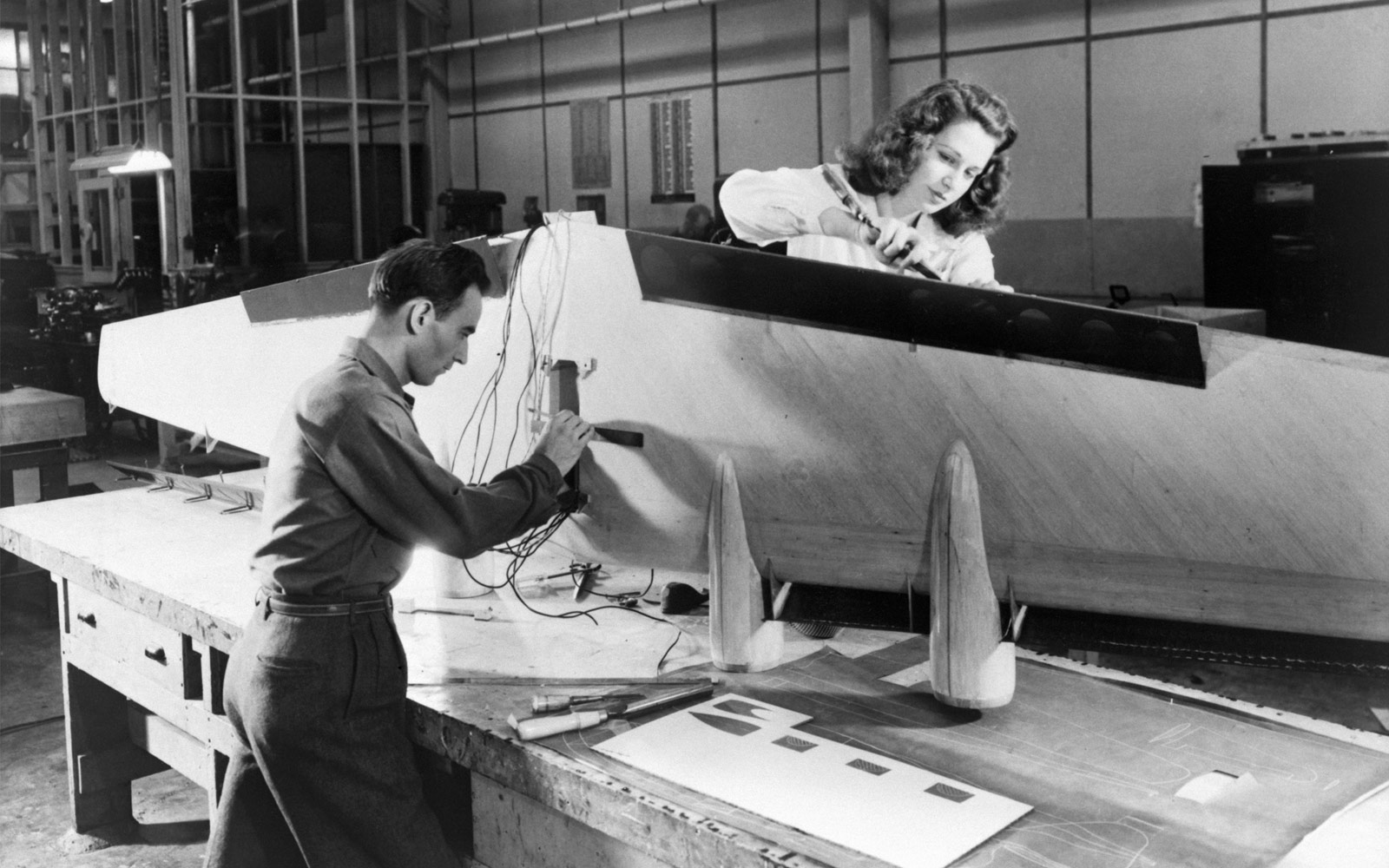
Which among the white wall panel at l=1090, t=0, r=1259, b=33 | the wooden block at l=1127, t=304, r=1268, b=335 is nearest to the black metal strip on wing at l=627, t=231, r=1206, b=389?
the wooden block at l=1127, t=304, r=1268, b=335

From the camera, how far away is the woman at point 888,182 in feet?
6.47

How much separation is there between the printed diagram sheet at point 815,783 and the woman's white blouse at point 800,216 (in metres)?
0.77

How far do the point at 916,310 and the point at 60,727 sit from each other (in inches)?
130

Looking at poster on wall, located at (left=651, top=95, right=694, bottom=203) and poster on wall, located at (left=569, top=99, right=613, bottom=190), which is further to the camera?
poster on wall, located at (left=569, top=99, right=613, bottom=190)

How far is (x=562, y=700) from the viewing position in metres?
1.66

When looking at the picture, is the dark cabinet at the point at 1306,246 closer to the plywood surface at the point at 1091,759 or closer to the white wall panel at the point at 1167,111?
the white wall panel at the point at 1167,111

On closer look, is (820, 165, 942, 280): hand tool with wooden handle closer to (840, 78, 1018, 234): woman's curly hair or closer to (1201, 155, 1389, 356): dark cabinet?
(840, 78, 1018, 234): woman's curly hair

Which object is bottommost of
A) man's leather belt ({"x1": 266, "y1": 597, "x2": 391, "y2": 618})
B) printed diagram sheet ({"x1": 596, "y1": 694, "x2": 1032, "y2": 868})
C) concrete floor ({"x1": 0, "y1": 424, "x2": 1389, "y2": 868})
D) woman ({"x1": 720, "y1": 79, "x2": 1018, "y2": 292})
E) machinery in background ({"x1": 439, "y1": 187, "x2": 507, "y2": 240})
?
concrete floor ({"x1": 0, "y1": 424, "x2": 1389, "y2": 868})

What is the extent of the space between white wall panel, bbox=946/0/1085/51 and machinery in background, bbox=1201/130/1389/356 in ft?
5.57

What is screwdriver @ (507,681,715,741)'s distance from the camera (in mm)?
1552

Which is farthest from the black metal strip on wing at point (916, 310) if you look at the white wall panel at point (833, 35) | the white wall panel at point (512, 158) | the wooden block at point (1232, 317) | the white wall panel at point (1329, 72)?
the white wall panel at point (512, 158)

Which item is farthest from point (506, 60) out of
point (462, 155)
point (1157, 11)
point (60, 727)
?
point (60, 727)

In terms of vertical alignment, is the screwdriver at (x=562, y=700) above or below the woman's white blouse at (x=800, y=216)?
below

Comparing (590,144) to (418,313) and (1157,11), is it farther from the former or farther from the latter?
(418,313)
